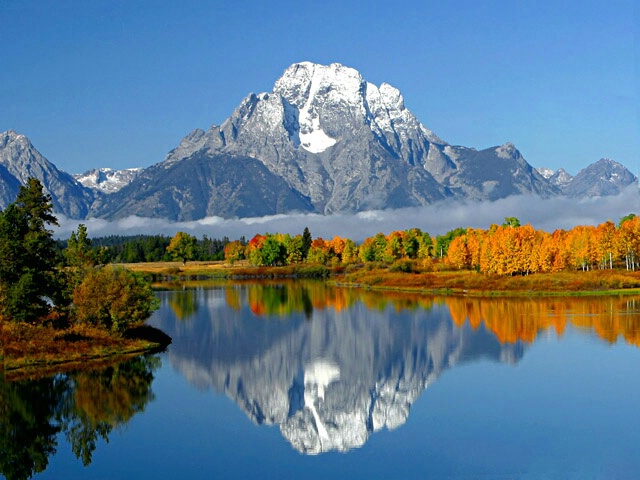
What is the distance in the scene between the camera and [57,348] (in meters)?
64.4

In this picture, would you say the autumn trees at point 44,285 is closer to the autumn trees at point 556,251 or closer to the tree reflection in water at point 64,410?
the tree reflection in water at point 64,410

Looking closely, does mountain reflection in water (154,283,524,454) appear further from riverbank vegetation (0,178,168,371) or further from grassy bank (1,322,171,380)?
riverbank vegetation (0,178,168,371)

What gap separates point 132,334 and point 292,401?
Answer: 27895mm

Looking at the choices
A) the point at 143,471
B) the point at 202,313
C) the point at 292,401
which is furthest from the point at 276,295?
the point at 143,471

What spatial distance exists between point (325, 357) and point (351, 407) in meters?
18.7

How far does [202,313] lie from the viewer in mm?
108500

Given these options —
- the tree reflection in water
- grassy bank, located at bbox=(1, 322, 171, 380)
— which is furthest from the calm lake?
grassy bank, located at bbox=(1, 322, 171, 380)

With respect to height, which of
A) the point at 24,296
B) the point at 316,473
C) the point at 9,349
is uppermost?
the point at 24,296

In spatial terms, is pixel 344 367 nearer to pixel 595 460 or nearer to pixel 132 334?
pixel 132 334

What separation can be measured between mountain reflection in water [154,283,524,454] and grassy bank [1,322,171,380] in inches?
213

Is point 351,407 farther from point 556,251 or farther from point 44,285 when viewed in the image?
point 556,251

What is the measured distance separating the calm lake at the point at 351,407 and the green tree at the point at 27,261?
1079 cm

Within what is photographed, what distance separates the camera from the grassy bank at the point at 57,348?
60688 millimetres

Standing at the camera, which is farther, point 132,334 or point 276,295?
point 276,295
